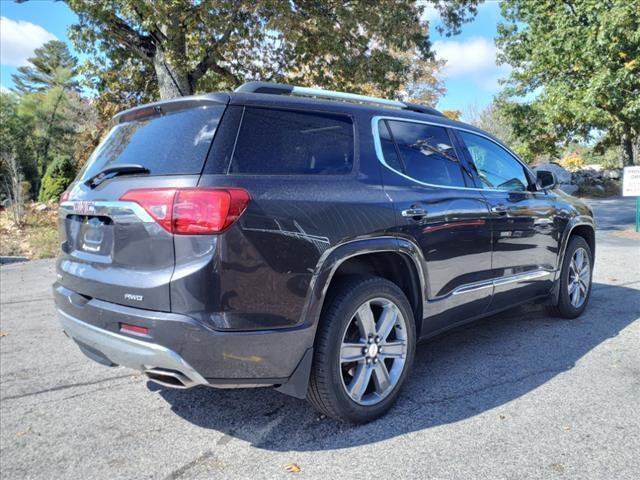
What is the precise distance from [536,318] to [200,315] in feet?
13.2

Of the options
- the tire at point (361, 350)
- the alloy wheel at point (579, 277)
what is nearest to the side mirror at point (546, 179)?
the alloy wheel at point (579, 277)

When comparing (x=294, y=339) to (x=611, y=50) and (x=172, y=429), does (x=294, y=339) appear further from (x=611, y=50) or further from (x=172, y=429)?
(x=611, y=50)

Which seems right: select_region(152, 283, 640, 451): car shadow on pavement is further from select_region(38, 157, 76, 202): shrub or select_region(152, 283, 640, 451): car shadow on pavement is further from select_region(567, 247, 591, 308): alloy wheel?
select_region(38, 157, 76, 202): shrub

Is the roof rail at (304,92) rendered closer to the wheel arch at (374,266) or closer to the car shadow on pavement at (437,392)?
the wheel arch at (374,266)

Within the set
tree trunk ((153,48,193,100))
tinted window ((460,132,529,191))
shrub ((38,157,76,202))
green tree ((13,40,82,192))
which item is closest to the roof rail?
tinted window ((460,132,529,191))

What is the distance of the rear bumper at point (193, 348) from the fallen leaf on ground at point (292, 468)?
0.37 meters

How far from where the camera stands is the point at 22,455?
2.76 metres

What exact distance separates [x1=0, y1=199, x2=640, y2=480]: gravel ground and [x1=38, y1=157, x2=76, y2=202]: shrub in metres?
15.0

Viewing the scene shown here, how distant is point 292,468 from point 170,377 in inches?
30.4

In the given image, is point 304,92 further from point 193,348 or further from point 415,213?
point 193,348

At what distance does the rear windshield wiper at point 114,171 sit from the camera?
8.89 feet

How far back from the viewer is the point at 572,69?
18938mm

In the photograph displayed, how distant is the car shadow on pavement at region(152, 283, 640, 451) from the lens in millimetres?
2898

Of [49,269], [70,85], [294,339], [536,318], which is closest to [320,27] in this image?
[49,269]
